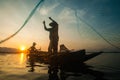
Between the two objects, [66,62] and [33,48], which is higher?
[33,48]

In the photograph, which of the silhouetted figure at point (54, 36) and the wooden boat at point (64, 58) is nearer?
the wooden boat at point (64, 58)

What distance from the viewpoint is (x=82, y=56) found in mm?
15109

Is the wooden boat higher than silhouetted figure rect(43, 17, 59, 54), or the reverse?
silhouetted figure rect(43, 17, 59, 54)

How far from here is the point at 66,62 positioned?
13695 millimetres

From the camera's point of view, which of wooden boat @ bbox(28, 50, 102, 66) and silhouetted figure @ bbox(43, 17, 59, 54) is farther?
silhouetted figure @ bbox(43, 17, 59, 54)

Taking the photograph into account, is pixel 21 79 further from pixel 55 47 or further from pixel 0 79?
pixel 55 47

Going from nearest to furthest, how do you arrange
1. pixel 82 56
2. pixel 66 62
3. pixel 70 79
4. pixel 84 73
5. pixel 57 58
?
pixel 70 79 → pixel 84 73 → pixel 57 58 → pixel 66 62 → pixel 82 56

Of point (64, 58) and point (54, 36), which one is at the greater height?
point (54, 36)

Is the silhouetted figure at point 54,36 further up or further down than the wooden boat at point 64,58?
further up

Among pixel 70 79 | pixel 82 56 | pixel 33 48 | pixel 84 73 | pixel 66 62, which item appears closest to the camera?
pixel 70 79

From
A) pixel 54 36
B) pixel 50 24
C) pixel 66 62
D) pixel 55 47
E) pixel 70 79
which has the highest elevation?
pixel 50 24

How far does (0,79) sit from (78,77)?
484cm

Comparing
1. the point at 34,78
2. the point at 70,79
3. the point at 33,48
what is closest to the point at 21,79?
the point at 34,78

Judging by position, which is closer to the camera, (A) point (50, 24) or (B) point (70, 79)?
(B) point (70, 79)
